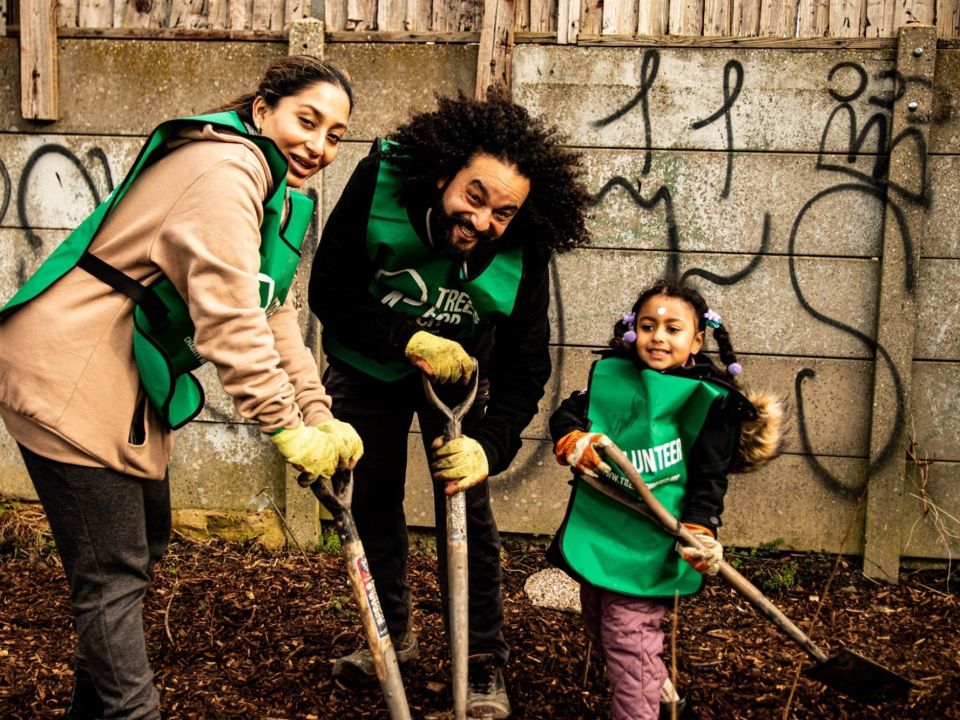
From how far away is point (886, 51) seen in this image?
3912 mm

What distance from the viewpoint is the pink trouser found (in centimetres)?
253

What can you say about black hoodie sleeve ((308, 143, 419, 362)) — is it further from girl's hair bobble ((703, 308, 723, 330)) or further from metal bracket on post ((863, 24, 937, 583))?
metal bracket on post ((863, 24, 937, 583))

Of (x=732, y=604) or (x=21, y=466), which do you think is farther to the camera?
(x=21, y=466)

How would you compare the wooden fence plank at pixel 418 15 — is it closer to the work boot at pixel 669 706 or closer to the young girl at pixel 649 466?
the young girl at pixel 649 466

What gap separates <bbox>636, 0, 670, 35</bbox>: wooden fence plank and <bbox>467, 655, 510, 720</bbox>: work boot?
2.71 m

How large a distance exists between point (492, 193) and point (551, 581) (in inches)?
79.7

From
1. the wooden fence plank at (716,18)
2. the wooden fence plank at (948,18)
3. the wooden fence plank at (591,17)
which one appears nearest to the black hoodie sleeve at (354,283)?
the wooden fence plank at (591,17)

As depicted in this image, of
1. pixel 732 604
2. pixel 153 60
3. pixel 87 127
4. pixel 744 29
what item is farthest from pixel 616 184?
pixel 87 127

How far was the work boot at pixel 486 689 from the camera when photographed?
2.84 meters

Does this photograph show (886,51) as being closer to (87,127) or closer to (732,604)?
(732,604)

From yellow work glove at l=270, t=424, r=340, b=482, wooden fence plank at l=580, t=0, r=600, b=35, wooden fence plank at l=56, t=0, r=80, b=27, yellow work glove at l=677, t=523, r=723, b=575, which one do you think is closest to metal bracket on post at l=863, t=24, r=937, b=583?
wooden fence plank at l=580, t=0, r=600, b=35

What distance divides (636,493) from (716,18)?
2.34 metres

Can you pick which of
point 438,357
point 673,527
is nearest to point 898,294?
point 673,527

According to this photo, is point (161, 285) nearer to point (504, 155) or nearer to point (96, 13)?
point (504, 155)
